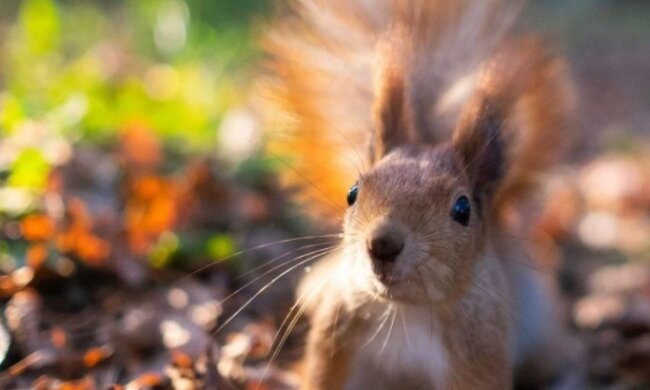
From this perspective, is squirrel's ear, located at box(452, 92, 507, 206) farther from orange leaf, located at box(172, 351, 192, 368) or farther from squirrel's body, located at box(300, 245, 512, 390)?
orange leaf, located at box(172, 351, 192, 368)

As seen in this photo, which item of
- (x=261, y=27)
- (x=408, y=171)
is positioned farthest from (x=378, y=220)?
(x=261, y=27)

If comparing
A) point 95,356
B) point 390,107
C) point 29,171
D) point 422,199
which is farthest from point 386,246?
point 29,171

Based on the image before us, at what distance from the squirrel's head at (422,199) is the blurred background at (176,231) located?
12.0 inches

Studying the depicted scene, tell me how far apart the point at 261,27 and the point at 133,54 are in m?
3.70

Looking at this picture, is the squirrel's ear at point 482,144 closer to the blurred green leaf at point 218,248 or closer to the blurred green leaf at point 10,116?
the blurred green leaf at point 218,248

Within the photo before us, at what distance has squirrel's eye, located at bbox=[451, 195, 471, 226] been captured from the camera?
234 cm

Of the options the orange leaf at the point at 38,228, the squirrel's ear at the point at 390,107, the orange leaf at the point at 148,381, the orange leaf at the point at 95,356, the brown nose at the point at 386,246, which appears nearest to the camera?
the brown nose at the point at 386,246

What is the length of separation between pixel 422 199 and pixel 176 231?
65.6 inches

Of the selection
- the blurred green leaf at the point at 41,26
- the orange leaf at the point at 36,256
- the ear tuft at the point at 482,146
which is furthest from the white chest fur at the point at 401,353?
the blurred green leaf at the point at 41,26

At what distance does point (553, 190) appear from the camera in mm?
5383

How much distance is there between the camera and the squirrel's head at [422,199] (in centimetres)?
217

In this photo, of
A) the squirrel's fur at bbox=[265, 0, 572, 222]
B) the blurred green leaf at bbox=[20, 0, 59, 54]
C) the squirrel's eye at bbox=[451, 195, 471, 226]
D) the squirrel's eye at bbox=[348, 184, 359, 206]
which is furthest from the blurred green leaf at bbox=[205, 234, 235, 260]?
the blurred green leaf at bbox=[20, 0, 59, 54]

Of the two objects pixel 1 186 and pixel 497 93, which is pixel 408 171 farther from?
pixel 1 186

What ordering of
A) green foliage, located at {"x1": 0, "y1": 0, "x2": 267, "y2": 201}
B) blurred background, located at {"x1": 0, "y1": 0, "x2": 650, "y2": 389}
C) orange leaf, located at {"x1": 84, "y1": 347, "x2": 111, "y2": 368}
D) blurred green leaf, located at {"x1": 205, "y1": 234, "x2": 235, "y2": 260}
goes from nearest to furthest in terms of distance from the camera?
orange leaf, located at {"x1": 84, "y1": 347, "x2": 111, "y2": 368} → blurred background, located at {"x1": 0, "y1": 0, "x2": 650, "y2": 389} → blurred green leaf, located at {"x1": 205, "y1": 234, "x2": 235, "y2": 260} → green foliage, located at {"x1": 0, "y1": 0, "x2": 267, "y2": 201}
